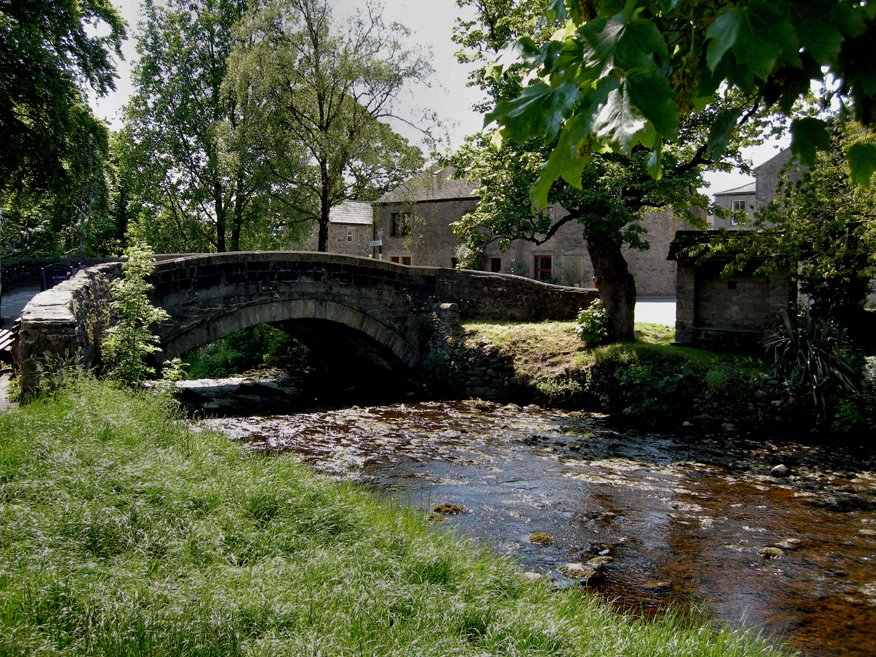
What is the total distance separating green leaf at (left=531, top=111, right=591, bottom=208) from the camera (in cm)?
168

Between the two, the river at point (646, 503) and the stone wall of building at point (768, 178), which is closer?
the river at point (646, 503)

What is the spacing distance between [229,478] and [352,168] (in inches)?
654

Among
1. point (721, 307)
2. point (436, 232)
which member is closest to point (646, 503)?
point (721, 307)

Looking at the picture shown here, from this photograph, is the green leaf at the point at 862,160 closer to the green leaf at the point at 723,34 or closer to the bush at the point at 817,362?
the green leaf at the point at 723,34

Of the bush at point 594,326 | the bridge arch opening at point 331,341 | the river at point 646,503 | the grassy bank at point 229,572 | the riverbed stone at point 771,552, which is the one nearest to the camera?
the grassy bank at point 229,572

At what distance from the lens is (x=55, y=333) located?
20.1ft

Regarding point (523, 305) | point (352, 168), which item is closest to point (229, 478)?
point (523, 305)

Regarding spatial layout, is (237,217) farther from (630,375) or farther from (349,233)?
(630,375)

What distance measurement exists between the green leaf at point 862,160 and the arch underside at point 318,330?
38.7ft

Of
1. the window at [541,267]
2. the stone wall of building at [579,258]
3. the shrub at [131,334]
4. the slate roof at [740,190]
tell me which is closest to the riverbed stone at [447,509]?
the shrub at [131,334]

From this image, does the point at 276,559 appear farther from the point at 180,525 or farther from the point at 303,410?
the point at 303,410

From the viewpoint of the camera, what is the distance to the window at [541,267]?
2936 cm

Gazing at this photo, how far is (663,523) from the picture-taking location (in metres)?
6.72

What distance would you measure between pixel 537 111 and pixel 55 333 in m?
5.92
